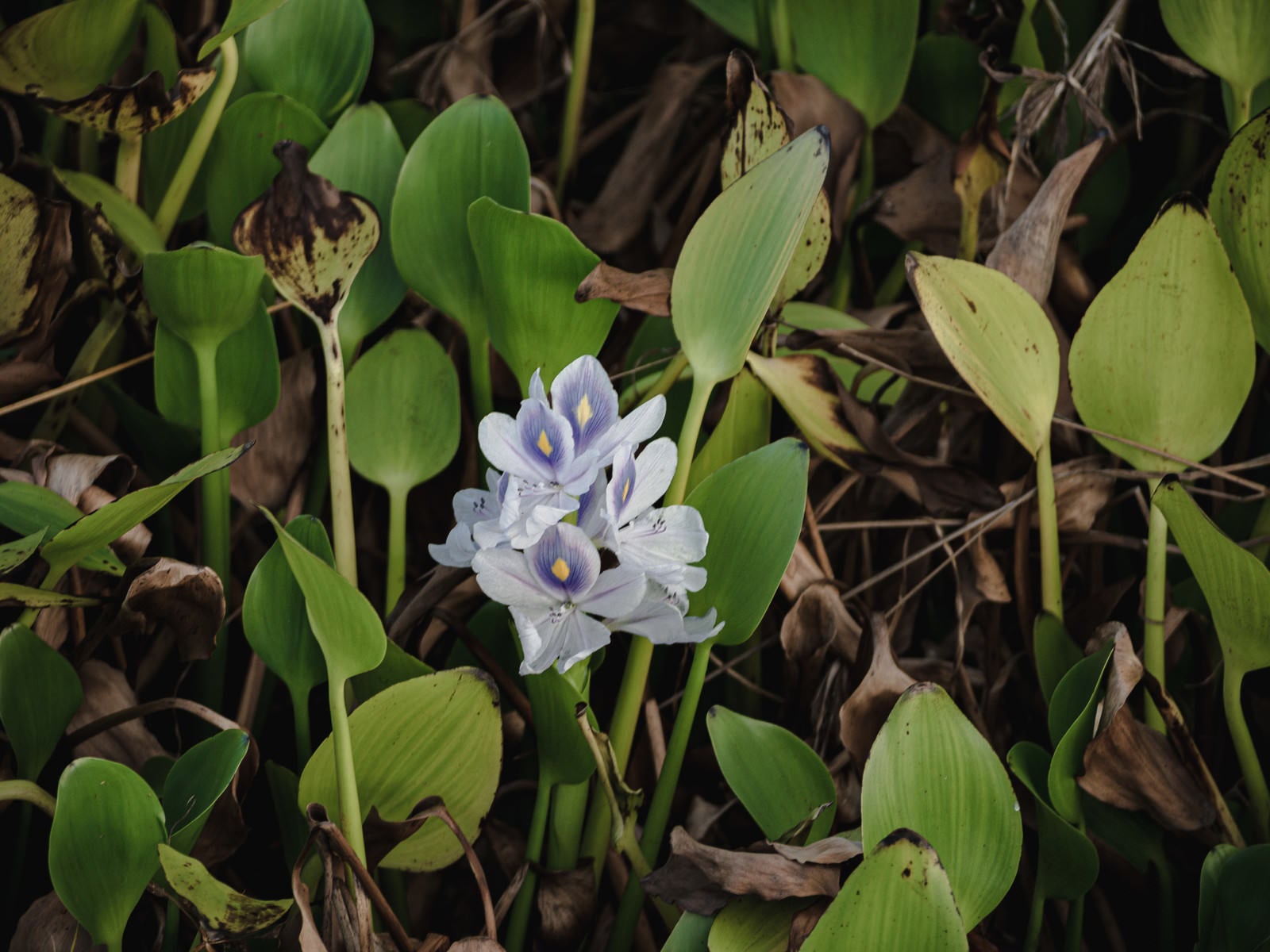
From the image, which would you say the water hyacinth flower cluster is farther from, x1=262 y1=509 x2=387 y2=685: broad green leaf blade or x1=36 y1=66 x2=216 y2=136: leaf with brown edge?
x1=36 y1=66 x2=216 y2=136: leaf with brown edge

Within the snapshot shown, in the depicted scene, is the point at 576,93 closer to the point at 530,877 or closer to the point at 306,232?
the point at 306,232

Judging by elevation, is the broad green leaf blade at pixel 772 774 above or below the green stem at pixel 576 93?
below

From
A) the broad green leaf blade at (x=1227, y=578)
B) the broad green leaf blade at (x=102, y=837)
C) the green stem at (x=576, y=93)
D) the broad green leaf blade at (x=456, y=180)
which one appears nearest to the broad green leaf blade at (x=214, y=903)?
the broad green leaf blade at (x=102, y=837)

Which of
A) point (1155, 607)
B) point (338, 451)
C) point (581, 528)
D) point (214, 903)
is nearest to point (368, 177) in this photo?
point (338, 451)

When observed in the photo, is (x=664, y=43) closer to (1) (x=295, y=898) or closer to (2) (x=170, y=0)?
(2) (x=170, y=0)

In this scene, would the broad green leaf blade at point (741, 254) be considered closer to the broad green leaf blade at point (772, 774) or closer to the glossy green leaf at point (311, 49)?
the broad green leaf blade at point (772, 774)

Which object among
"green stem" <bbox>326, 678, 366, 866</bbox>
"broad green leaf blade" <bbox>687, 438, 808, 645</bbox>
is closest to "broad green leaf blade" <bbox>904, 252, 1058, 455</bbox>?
"broad green leaf blade" <bbox>687, 438, 808, 645</bbox>
